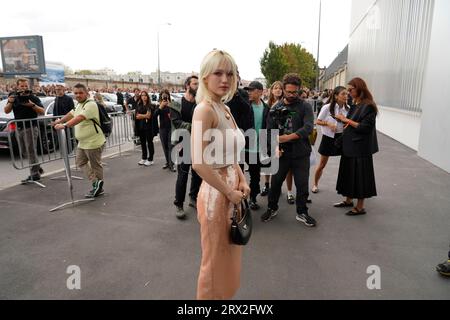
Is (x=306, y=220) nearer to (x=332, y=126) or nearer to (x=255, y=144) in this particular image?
(x=255, y=144)

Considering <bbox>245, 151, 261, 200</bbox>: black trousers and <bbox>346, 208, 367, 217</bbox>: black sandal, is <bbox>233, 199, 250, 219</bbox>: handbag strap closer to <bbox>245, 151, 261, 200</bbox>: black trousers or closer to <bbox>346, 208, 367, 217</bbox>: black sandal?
<bbox>245, 151, 261, 200</bbox>: black trousers

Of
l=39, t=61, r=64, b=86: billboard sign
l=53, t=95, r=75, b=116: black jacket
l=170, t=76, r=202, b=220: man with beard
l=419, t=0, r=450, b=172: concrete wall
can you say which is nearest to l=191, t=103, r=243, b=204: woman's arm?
l=170, t=76, r=202, b=220: man with beard

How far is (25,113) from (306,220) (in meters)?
5.65

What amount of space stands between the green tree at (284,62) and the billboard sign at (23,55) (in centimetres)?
2949

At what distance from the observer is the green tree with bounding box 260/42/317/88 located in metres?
44.8

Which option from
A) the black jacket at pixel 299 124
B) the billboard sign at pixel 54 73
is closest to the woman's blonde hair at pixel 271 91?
the black jacket at pixel 299 124

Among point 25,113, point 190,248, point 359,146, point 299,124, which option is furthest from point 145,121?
point 359,146

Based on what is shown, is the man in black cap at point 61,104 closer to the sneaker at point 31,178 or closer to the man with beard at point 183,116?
the sneaker at point 31,178

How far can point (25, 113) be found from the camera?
20.3 ft

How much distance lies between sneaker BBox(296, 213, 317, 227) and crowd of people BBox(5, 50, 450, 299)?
0.01 m

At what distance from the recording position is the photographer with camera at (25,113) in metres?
6.08

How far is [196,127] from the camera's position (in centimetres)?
178
